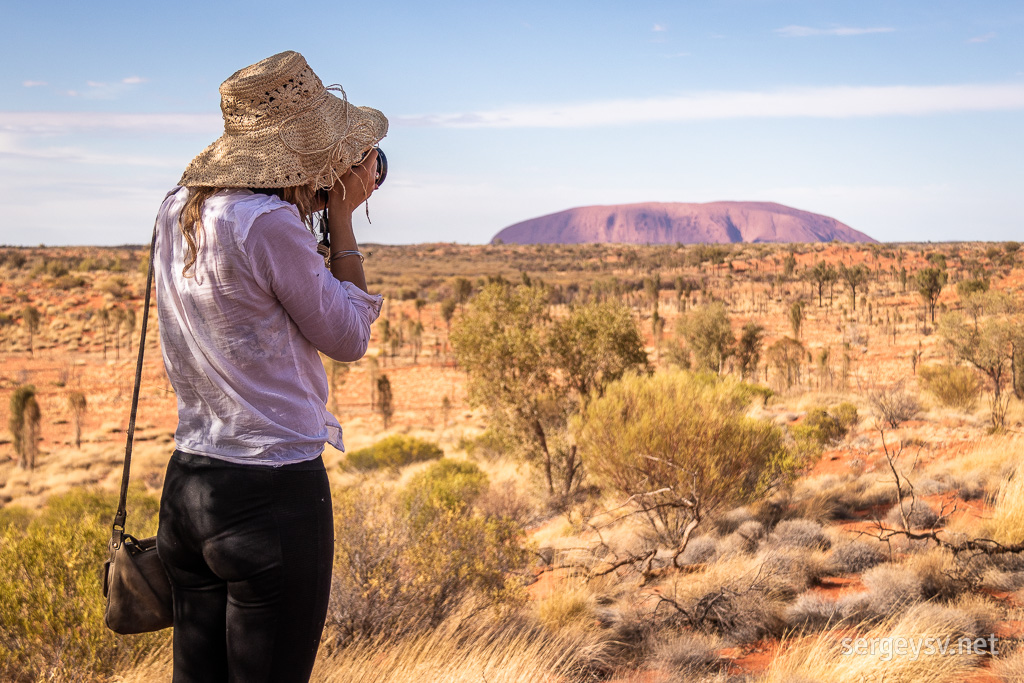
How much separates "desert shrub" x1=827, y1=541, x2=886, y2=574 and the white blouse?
16.9 feet

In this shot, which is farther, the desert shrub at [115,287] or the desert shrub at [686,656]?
the desert shrub at [115,287]

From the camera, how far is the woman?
50.0 inches

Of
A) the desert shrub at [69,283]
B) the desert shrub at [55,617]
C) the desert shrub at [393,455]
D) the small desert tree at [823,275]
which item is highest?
the small desert tree at [823,275]

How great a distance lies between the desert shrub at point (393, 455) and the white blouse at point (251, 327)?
13.5 meters

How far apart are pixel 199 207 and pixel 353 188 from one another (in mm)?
295

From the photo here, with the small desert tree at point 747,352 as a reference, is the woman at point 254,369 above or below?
above

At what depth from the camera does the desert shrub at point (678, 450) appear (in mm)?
6488

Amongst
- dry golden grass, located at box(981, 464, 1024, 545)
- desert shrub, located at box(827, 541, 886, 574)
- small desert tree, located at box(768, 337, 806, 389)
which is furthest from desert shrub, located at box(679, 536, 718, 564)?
small desert tree, located at box(768, 337, 806, 389)

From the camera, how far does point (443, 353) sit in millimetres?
33438

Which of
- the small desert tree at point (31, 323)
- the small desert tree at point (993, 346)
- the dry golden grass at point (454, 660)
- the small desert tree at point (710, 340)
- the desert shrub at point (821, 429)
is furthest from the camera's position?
the small desert tree at point (31, 323)

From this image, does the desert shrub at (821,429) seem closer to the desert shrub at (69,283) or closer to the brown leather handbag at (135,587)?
the brown leather handbag at (135,587)

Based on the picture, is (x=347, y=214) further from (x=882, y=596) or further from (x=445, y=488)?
(x=445, y=488)

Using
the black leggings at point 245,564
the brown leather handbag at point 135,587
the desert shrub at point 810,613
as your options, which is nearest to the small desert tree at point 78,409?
Result: the desert shrub at point 810,613

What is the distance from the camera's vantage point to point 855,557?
18.0 ft
